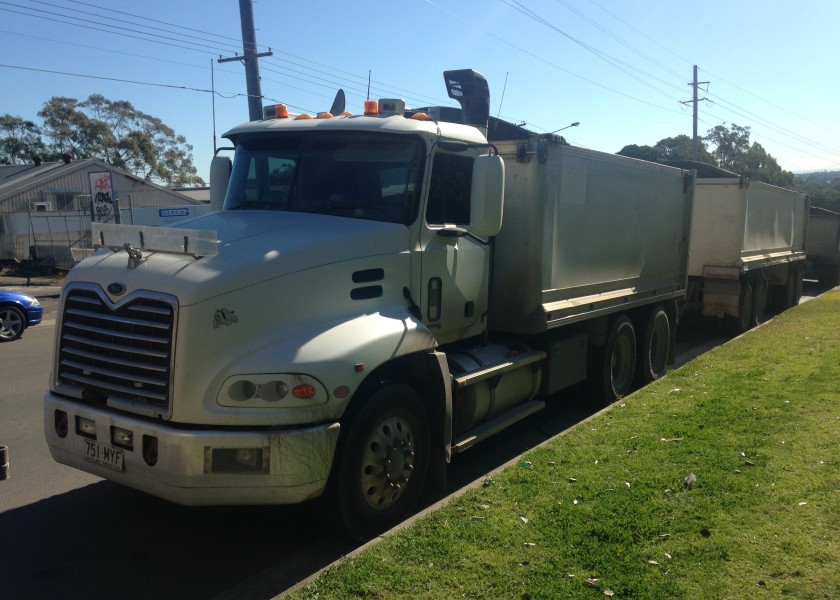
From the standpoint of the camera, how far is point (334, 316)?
4609mm

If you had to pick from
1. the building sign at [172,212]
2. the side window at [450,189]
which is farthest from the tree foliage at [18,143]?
the side window at [450,189]

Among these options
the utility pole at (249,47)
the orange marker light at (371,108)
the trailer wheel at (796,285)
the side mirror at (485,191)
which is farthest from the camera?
the utility pole at (249,47)

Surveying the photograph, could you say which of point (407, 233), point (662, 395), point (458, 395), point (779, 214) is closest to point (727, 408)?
point (662, 395)

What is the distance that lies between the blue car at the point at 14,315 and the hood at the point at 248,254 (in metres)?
9.15

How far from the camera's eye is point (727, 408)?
7.22 m

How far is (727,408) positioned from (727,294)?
7764mm

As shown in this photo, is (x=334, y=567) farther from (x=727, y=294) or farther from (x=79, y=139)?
(x=79, y=139)

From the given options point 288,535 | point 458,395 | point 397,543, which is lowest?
point 288,535

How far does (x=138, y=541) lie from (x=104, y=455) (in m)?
0.86

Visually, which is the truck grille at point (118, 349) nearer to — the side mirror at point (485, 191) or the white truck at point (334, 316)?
the white truck at point (334, 316)

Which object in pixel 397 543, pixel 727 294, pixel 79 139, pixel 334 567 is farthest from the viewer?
pixel 79 139

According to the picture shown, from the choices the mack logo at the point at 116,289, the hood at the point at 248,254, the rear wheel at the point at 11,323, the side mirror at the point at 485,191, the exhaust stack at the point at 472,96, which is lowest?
the rear wheel at the point at 11,323

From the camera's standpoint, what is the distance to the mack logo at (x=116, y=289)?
170 inches

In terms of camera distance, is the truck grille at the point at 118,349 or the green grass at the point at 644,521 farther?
the truck grille at the point at 118,349
